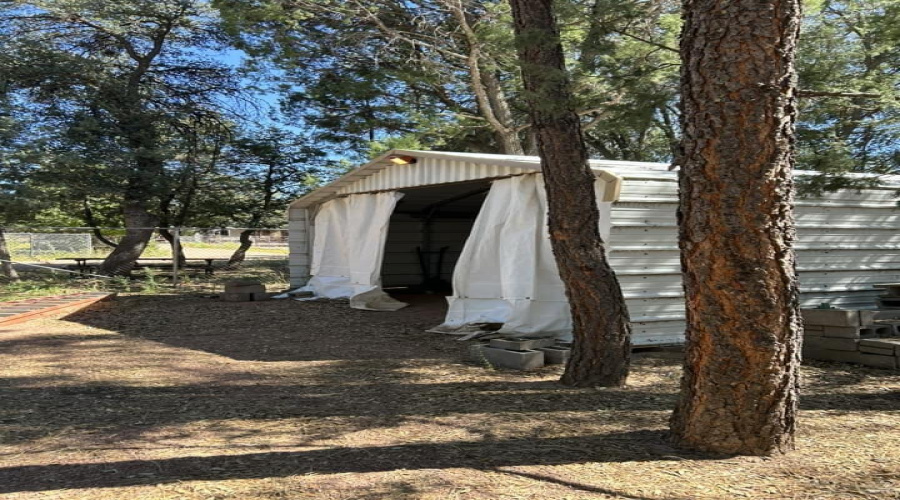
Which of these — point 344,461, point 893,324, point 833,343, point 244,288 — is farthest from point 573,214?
point 244,288

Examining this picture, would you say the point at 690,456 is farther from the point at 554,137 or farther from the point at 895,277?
the point at 895,277

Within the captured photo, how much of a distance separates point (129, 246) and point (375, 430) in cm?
1533

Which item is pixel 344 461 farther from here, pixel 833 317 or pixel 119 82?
pixel 119 82

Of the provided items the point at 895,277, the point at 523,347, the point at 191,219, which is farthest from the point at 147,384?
the point at 191,219

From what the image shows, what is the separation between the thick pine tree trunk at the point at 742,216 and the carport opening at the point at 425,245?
11.4 metres

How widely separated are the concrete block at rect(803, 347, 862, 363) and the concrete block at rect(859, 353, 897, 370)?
4 cm

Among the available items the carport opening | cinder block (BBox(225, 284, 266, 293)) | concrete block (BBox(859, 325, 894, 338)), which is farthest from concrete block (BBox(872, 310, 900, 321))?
cinder block (BBox(225, 284, 266, 293))

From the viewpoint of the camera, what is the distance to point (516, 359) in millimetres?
6637

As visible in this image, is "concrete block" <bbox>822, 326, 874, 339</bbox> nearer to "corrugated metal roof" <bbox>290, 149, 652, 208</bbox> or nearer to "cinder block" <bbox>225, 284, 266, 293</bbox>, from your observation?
"corrugated metal roof" <bbox>290, 149, 652, 208</bbox>

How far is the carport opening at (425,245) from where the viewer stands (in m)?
15.8

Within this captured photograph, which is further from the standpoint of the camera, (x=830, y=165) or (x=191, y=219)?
(x=191, y=219)

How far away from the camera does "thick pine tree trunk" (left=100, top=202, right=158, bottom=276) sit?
693 inches

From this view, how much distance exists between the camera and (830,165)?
6.59m

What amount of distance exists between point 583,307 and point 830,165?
2894mm
